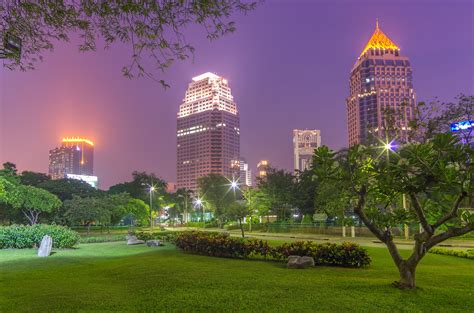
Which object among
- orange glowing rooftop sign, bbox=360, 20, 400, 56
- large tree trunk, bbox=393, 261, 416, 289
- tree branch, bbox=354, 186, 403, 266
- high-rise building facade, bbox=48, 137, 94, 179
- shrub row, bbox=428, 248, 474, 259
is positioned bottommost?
shrub row, bbox=428, 248, 474, 259

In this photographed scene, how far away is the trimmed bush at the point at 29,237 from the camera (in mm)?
19875

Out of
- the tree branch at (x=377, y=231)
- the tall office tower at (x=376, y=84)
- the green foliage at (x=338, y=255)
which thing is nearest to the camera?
the tree branch at (x=377, y=231)

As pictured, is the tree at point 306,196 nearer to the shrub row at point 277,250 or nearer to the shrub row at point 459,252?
the shrub row at point 459,252

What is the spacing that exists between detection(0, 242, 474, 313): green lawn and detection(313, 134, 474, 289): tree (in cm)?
109

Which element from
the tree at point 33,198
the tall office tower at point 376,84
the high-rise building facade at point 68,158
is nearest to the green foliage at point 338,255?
the tree at point 33,198

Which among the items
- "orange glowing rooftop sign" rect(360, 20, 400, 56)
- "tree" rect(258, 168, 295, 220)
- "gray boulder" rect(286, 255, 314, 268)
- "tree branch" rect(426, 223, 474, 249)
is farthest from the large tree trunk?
"orange glowing rooftop sign" rect(360, 20, 400, 56)

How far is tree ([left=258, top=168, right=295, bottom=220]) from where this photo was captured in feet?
160

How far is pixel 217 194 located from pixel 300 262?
5514cm

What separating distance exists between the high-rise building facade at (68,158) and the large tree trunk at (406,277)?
7524 inches

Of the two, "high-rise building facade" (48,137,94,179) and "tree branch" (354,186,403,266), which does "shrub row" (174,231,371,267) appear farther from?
"high-rise building facade" (48,137,94,179)

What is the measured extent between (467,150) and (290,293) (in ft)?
14.1

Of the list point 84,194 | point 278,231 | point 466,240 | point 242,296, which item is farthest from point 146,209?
point 242,296

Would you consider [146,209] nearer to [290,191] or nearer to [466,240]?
[290,191]

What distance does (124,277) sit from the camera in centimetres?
1023
